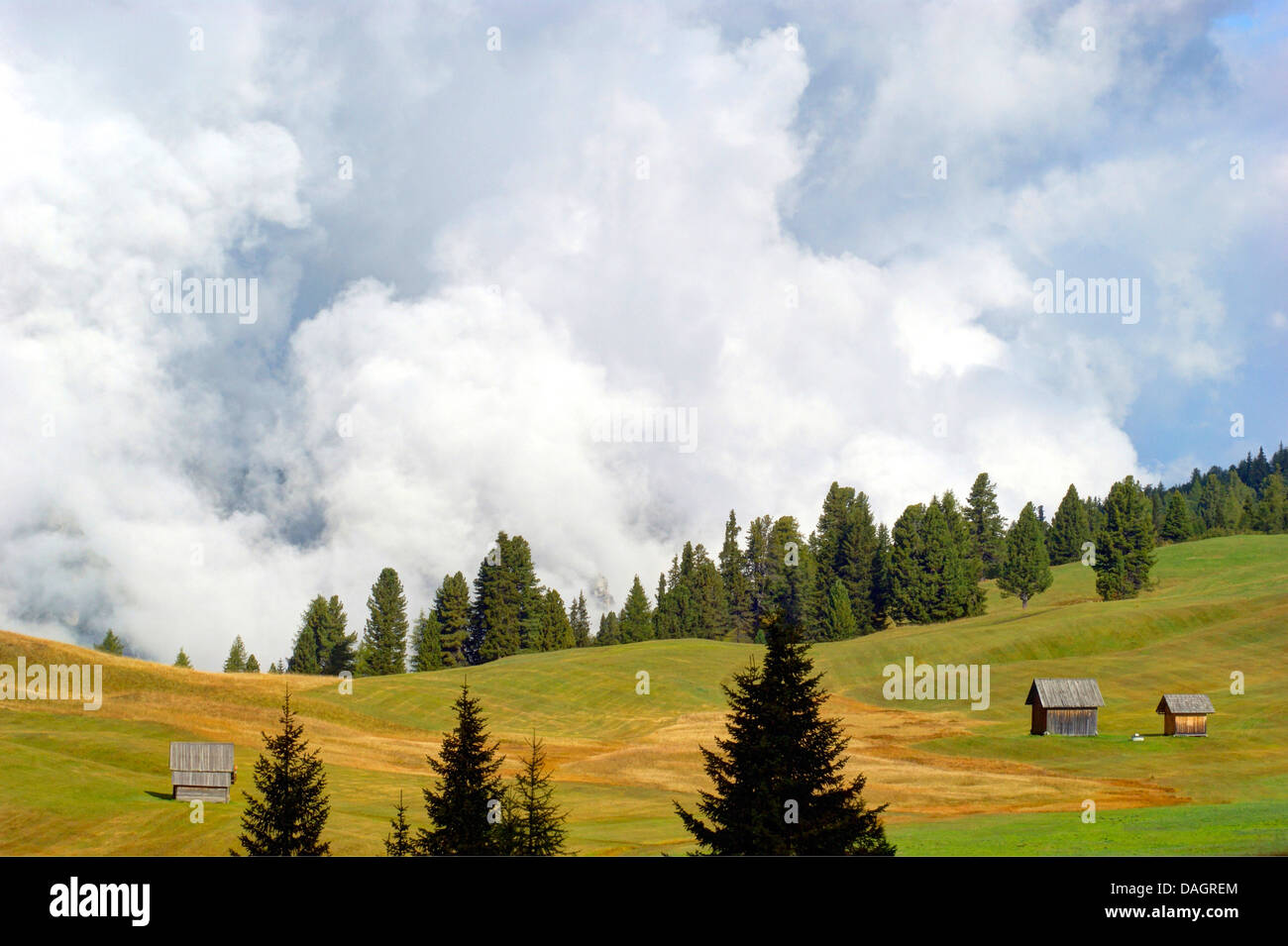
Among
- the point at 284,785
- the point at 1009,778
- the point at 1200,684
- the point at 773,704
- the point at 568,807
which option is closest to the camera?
the point at 773,704

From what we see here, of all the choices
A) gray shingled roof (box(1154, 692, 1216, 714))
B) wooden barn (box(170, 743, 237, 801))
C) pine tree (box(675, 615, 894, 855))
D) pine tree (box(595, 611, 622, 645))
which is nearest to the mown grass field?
wooden barn (box(170, 743, 237, 801))

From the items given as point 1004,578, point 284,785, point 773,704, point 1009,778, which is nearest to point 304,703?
point 1009,778

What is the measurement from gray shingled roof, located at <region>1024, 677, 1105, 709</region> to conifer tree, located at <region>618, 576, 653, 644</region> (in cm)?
10996

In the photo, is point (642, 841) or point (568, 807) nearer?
point (642, 841)

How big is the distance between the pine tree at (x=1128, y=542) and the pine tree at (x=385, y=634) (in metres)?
111

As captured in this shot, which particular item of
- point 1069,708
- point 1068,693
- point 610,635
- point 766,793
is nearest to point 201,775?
point 766,793

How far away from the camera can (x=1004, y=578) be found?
556ft

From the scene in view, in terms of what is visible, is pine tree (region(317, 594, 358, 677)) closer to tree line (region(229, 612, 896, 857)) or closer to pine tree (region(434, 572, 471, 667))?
pine tree (region(434, 572, 471, 667))

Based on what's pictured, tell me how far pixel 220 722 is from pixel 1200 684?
87.0 meters

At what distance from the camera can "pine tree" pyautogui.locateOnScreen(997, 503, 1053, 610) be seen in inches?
6590

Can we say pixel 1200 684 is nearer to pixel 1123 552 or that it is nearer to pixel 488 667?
pixel 1123 552

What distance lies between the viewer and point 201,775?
170ft

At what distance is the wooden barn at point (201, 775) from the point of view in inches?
2040
